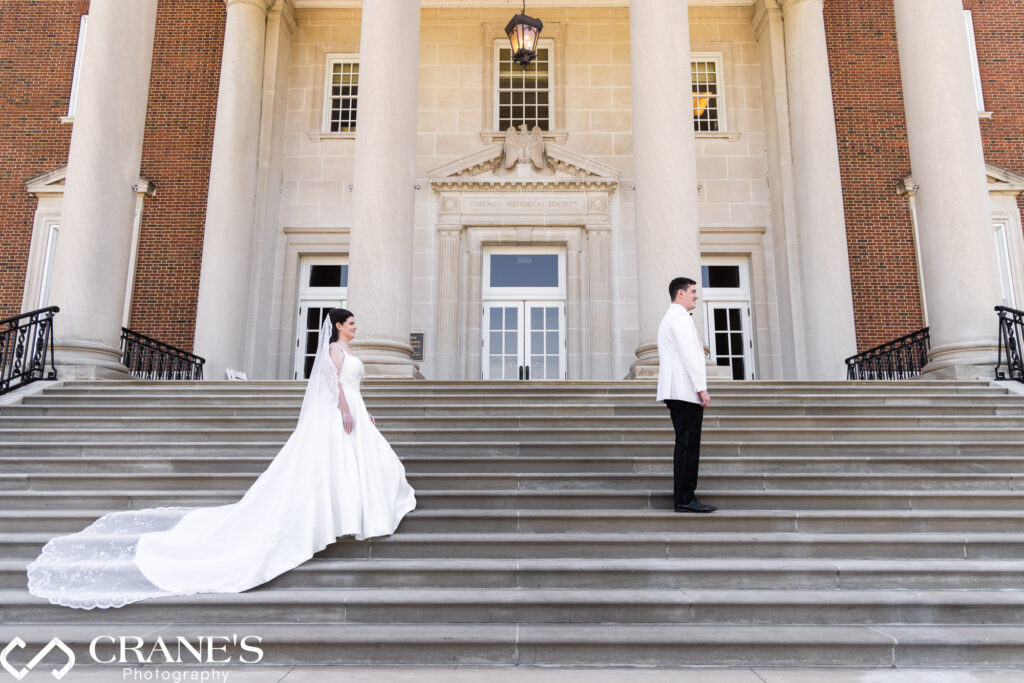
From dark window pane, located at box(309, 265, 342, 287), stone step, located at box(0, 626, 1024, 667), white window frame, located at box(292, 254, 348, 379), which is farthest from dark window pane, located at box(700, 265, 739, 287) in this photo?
stone step, located at box(0, 626, 1024, 667)

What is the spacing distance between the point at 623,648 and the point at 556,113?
15307 mm

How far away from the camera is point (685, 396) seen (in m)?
6.18

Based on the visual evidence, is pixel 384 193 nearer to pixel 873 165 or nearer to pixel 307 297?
pixel 307 297

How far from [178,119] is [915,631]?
18.2 meters

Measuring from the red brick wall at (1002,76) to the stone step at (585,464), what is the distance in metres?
13.2

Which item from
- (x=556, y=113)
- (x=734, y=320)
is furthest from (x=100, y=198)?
(x=734, y=320)

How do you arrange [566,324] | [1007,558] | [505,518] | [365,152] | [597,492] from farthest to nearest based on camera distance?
[566,324] < [365,152] < [597,492] < [505,518] < [1007,558]

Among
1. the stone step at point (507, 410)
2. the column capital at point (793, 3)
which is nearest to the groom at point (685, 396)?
the stone step at point (507, 410)

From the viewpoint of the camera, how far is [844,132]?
1730 centimetres

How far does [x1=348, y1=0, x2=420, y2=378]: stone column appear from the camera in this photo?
1089 centimetres

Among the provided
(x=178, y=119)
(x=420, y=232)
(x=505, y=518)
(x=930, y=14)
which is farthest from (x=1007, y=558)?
(x=178, y=119)

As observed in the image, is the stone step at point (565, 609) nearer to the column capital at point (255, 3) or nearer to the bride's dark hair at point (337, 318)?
the bride's dark hair at point (337, 318)

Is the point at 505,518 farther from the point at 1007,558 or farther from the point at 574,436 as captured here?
the point at 1007,558

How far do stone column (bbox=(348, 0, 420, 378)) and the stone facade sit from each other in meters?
4.65
